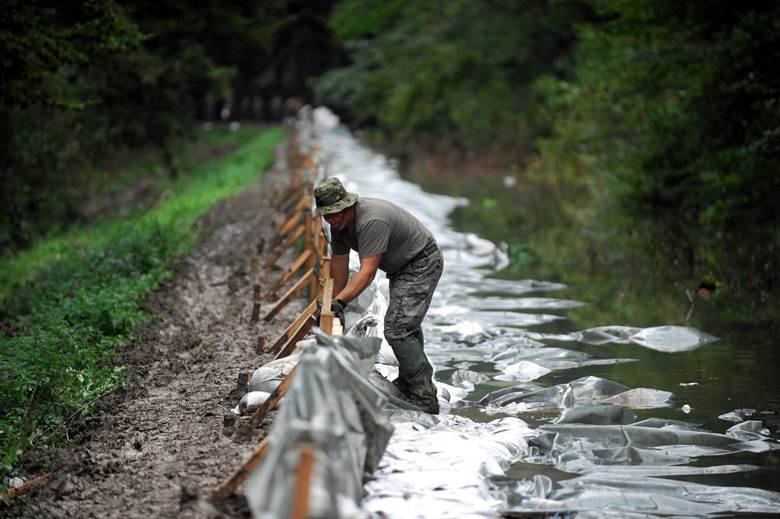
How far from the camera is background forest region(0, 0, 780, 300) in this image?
1340 centimetres

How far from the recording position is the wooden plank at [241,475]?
5113mm

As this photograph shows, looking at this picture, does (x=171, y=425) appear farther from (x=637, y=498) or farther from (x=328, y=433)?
(x=637, y=498)

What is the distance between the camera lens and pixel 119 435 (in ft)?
22.9

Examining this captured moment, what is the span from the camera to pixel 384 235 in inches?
272

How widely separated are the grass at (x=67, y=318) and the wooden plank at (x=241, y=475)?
80.8 inches

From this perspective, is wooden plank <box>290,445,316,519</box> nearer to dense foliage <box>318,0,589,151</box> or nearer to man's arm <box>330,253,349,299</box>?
man's arm <box>330,253,349,299</box>

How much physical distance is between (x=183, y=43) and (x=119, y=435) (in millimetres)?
21940

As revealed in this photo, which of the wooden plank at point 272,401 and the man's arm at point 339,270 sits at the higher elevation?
the man's arm at point 339,270

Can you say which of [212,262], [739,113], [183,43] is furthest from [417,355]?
[183,43]

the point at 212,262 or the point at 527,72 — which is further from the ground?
the point at 527,72

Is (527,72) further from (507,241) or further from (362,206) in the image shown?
(362,206)

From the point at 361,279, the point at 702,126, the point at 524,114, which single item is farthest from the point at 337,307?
the point at 524,114

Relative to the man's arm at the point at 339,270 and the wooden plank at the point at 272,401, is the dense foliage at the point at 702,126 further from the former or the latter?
the wooden plank at the point at 272,401

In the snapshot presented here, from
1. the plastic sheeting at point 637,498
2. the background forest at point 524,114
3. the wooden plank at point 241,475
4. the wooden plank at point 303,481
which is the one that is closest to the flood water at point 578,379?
the plastic sheeting at point 637,498
